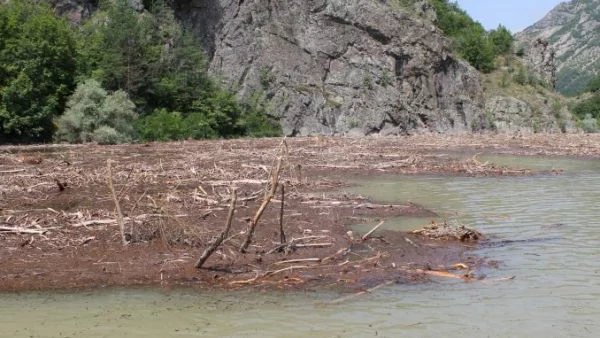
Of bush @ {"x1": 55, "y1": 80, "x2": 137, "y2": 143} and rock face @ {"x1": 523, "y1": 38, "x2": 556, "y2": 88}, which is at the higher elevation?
rock face @ {"x1": 523, "y1": 38, "x2": 556, "y2": 88}

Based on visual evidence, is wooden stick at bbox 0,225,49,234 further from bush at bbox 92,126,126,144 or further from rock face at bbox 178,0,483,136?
rock face at bbox 178,0,483,136

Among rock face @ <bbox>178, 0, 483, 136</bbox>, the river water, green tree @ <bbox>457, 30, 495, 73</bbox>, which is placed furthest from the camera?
green tree @ <bbox>457, 30, 495, 73</bbox>

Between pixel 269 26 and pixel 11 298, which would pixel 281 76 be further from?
pixel 11 298

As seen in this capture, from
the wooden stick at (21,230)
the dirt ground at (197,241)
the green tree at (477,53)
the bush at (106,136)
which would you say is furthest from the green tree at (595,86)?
the wooden stick at (21,230)

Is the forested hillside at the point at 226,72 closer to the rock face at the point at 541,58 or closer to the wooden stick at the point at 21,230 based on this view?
the wooden stick at the point at 21,230

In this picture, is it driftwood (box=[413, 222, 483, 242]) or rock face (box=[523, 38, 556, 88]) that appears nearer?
driftwood (box=[413, 222, 483, 242])

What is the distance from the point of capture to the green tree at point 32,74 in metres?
41.2

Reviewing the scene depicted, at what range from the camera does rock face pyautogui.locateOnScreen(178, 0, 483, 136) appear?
62562 mm

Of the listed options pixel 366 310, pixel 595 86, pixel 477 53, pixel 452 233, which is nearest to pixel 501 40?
pixel 477 53

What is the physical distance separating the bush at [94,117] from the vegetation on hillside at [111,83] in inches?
2.4

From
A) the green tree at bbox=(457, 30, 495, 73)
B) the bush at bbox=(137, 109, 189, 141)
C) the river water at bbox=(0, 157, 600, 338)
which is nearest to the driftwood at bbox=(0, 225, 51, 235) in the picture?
the river water at bbox=(0, 157, 600, 338)

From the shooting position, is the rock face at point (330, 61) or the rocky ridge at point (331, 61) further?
the rock face at point (330, 61)

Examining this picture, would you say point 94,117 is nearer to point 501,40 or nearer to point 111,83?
point 111,83

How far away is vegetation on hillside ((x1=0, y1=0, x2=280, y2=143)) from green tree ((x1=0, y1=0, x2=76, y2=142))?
7 cm
